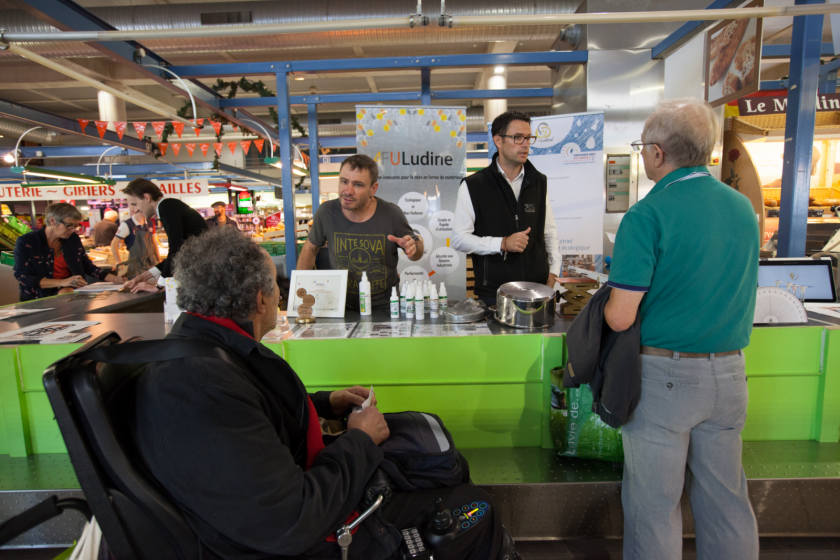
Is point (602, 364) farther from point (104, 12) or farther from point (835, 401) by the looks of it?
point (104, 12)

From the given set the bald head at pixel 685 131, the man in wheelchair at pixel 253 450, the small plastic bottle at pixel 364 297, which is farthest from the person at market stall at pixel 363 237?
the bald head at pixel 685 131

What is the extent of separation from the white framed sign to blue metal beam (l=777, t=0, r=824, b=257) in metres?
3.06

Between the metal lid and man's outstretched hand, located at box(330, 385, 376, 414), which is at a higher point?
the metal lid

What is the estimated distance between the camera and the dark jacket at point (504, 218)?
283 centimetres

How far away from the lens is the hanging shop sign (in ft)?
14.8

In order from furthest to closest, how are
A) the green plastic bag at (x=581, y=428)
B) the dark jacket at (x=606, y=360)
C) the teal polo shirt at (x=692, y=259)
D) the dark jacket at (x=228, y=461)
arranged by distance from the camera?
the green plastic bag at (x=581, y=428) < the dark jacket at (x=606, y=360) < the teal polo shirt at (x=692, y=259) < the dark jacket at (x=228, y=461)

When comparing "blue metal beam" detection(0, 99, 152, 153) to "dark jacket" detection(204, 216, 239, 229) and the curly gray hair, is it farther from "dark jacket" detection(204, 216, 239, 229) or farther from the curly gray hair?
the curly gray hair

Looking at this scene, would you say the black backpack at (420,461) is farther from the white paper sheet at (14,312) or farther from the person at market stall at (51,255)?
the person at market stall at (51,255)

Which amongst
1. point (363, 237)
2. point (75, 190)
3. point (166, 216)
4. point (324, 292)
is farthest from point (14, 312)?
point (75, 190)

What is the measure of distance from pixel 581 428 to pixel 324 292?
1.49m

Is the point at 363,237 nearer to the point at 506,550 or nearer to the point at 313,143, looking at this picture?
the point at 506,550

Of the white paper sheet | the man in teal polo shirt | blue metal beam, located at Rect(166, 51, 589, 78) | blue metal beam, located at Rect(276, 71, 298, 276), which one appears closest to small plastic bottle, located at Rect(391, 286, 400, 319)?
the man in teal polo shirt

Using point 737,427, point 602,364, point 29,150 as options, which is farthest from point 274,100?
point 29,150

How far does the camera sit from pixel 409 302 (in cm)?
247
